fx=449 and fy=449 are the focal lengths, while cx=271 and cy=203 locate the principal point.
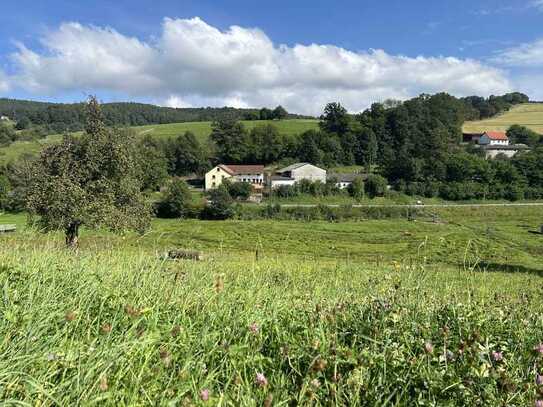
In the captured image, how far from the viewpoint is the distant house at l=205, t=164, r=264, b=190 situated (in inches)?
4136

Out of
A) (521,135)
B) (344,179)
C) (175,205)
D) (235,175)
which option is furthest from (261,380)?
(521,135)

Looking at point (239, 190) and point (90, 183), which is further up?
point (90, 183)

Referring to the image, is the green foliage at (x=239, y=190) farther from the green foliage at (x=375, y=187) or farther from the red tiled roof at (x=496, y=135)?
the red tiled roof at (x=496, y=135)

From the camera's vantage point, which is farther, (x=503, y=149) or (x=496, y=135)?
(x=496, y=135)

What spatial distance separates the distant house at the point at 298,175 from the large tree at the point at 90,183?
260 ft

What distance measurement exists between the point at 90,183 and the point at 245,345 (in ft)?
70.6

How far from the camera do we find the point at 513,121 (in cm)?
16488

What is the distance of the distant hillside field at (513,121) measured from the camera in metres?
158

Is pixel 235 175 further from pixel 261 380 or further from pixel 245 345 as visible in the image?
pixel 261 380

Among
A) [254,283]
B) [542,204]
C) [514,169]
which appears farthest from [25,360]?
[514,169]

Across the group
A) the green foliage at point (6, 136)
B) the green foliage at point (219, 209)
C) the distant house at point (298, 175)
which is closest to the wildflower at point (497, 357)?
the green foliage at point (219, 209)

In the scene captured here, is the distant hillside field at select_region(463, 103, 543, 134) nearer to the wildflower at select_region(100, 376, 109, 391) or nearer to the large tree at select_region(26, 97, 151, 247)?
the large tree at select_region(26, 97, 151, 247)

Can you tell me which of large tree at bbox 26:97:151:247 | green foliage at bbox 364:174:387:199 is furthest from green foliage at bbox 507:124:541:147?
large tree at bbox 26:97:151:247

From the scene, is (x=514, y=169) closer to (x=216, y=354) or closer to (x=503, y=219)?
(x=503, y=219)
